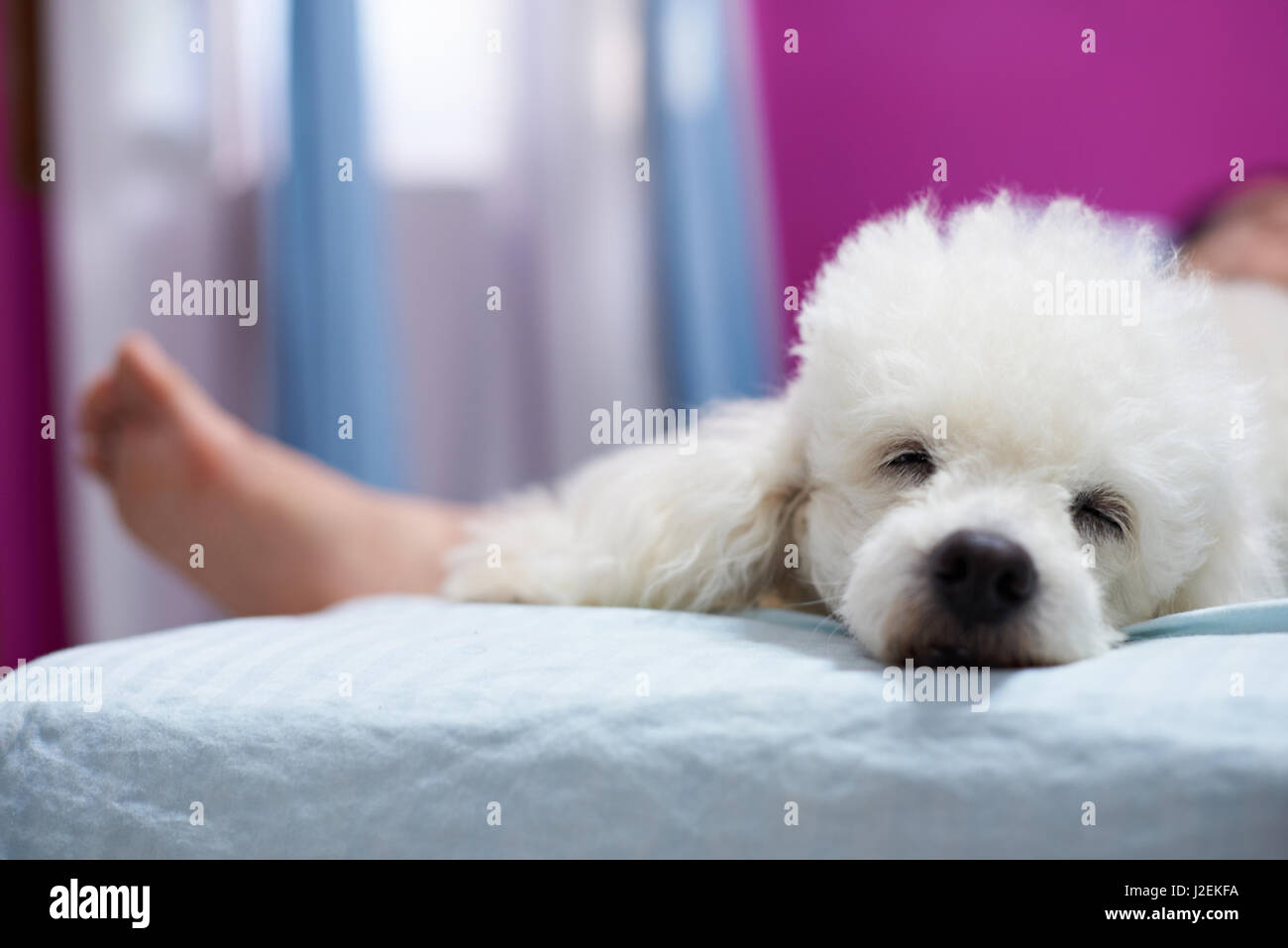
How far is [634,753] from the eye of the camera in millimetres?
644

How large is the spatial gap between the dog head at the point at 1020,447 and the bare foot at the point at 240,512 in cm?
69

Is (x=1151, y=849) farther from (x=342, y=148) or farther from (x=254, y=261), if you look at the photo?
(x=254, y=261)

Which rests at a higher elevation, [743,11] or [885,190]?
[743,11]

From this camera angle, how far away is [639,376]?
267 cm

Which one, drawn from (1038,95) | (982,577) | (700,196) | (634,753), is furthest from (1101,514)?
(1038,95)

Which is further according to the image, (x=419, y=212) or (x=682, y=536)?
(x=419, y=212)

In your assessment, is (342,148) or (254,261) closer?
(342,148)

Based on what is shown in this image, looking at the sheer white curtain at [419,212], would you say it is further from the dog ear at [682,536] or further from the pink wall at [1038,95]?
the dog ear at [682,536]

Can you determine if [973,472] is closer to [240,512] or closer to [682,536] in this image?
[682,536]

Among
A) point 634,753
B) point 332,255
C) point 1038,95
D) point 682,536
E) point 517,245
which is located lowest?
point 634,753

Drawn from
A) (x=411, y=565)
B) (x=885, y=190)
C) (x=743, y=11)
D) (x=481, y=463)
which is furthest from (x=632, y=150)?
(x=411, y=565)

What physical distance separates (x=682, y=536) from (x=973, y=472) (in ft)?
0.92

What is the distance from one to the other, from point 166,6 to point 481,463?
3.98 feet

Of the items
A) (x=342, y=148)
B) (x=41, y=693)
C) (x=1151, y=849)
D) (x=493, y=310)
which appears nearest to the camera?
(x=1151, y=849)
